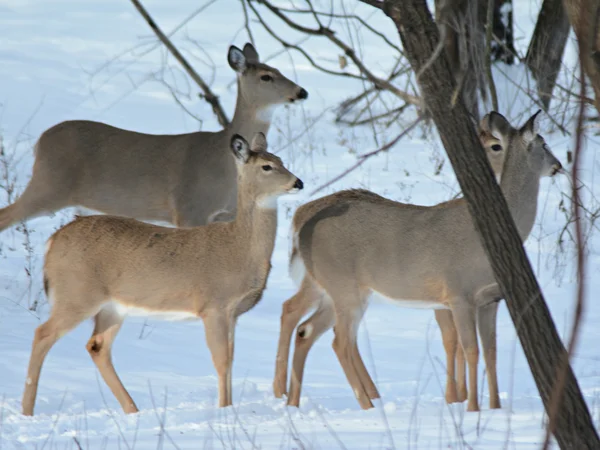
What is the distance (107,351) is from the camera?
7.40 m

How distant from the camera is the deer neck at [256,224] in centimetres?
748

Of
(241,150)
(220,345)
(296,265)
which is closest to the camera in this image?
(220,345)

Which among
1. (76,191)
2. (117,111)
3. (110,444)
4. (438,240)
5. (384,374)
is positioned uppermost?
(117,111)

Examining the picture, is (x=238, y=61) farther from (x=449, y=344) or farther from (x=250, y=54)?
(x=449, y=344)

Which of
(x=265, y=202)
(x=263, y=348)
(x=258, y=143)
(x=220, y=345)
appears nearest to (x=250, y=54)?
(x=258, y=143)

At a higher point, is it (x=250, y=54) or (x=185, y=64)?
(x=250, y=54)

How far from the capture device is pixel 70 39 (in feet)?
72.8

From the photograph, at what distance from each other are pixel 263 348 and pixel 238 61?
8.25 ft

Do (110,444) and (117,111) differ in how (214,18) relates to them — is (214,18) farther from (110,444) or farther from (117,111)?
(110,444)

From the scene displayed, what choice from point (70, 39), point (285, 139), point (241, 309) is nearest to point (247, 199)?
point (241, 309)

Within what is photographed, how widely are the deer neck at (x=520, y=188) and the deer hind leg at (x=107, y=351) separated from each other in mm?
2682

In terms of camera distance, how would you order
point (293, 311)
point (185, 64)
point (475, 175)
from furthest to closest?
point (185, 64) → point (293, 311) → point (475, 175)

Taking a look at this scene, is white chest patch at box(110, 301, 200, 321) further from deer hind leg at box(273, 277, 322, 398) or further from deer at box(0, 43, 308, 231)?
deer at box(0, 43, 308, 231)

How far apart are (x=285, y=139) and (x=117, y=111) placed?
12.8 ft
